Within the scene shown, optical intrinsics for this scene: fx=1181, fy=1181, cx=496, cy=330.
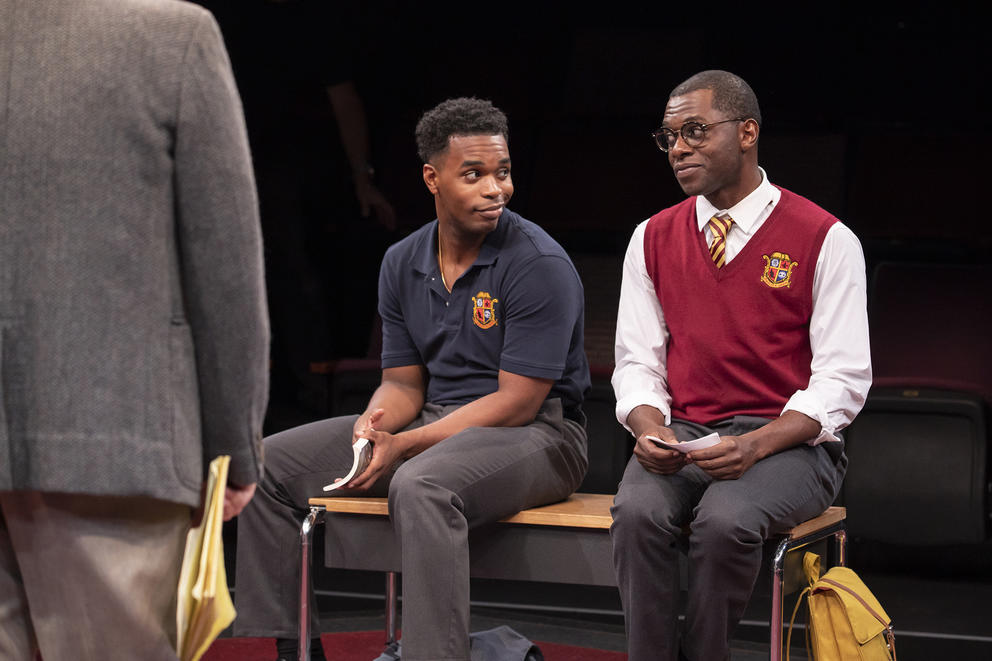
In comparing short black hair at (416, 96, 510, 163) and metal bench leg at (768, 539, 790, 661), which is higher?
short black hair at (416, 96, 510, 163)

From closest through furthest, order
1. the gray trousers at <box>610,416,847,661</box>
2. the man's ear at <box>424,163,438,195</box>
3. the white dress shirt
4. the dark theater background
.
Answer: the gray trousers at <box>610,416,847,661</box> → the white dress shirt → the man's ear at <box>424,163,438,195</box> → the dark theater background

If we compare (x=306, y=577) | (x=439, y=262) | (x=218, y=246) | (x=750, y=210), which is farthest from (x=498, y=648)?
(x=218, y=246)

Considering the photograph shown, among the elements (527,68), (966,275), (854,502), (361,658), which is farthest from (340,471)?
(527,68)

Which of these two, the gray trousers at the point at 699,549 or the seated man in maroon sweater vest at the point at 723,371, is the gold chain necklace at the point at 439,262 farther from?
the gray trousers at the point at 699,549

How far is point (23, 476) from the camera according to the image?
1.22 metres

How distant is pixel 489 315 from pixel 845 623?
1007 mm

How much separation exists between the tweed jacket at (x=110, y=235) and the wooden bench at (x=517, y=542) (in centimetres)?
123

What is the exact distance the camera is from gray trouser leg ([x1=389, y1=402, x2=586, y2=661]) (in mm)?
2248

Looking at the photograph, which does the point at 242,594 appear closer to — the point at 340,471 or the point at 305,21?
the point at 340,471

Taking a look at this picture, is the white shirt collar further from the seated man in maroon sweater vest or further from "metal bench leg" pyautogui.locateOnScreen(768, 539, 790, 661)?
"metal bench leg" pyautogui.locateOnScreen(768, 539, 790, 661)

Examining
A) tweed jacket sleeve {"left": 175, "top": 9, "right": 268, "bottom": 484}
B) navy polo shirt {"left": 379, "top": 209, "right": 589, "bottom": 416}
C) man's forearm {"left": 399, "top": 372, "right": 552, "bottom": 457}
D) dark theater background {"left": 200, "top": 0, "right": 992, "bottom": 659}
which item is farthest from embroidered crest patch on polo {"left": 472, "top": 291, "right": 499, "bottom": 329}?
tweed jacket sleeve {"left": 175, "top": 9, "right": 268, "bottom": 484}

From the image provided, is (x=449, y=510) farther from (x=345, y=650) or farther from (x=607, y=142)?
(x=607, y=142)

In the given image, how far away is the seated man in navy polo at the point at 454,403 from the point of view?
233 centimetres

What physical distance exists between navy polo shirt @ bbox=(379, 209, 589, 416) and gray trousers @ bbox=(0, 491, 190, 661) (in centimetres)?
136
